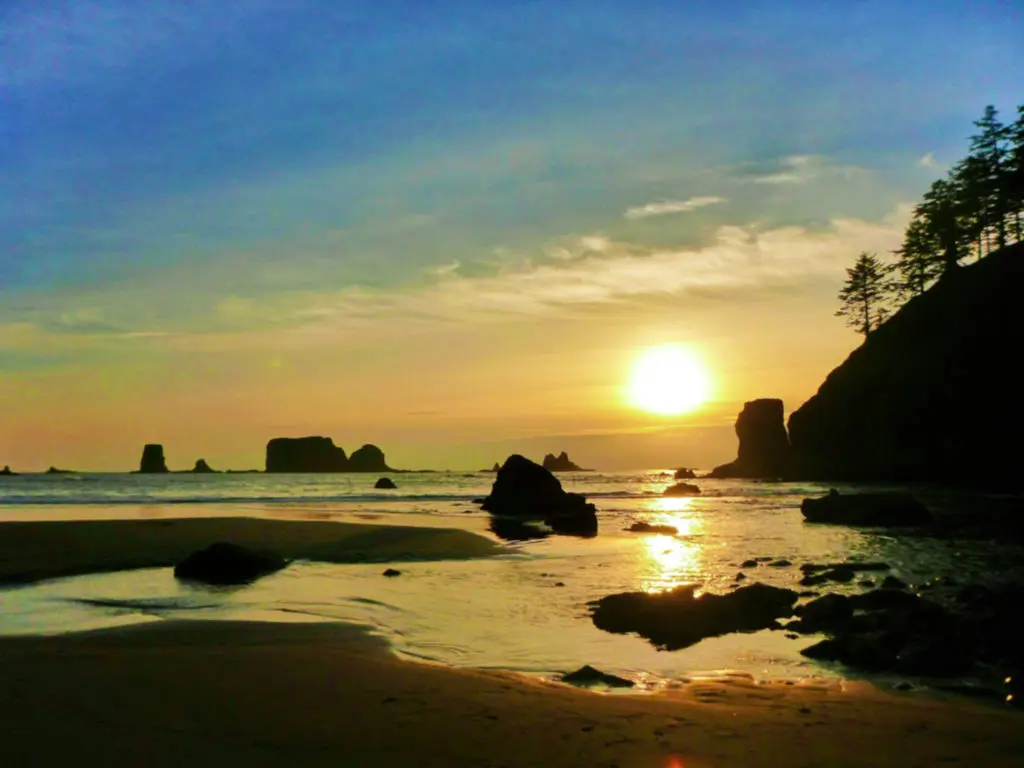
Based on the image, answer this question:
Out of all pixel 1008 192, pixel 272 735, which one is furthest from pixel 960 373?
pixel 272 735

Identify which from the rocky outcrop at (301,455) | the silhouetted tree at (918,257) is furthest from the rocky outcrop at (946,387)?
the rocky outcrop at (301,455)

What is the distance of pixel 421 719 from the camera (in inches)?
325

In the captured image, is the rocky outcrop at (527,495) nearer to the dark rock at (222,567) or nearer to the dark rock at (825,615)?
the dark rock at (222,567)

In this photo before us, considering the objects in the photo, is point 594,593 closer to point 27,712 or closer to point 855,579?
point 855,579

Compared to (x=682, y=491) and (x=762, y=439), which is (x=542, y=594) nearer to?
(x=682, y=491)

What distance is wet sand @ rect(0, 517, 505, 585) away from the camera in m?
22.3

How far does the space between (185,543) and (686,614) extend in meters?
20.2

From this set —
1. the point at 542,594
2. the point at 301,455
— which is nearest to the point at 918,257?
the point at 542,594

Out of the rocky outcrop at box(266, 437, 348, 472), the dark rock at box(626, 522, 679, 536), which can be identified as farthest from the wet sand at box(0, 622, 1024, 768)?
the rocky outcrop at box(266, 437, 348, 472)

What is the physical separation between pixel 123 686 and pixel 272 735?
2928mm

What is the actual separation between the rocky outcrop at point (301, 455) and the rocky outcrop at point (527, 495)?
511ft

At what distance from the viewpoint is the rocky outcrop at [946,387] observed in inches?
2254

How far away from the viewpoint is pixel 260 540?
28.7 metres

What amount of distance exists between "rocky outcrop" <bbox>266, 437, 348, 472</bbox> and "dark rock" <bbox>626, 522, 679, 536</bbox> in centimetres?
17128
